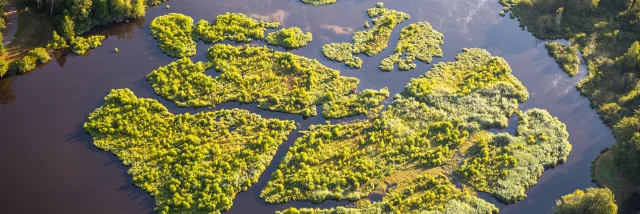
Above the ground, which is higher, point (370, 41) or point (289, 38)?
point (370, 41)

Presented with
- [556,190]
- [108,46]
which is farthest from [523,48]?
[108,46]

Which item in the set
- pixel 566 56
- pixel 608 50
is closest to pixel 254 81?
pixel 566 56

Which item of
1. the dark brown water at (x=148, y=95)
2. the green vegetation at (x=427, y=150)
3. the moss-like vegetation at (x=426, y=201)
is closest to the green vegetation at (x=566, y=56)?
the dark brown water at (x=148, y=95)

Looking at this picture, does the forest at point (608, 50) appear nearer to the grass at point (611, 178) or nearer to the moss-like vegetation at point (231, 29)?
the grass at point (611, 178)

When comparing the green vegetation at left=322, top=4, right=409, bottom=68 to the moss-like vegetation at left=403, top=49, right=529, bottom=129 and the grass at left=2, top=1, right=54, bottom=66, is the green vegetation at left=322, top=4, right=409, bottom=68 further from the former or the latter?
the grass at left=2, top=1, right=54, bottom=66

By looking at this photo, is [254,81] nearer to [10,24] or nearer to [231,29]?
[231,29]

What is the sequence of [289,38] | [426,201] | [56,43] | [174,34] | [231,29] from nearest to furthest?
[426,201]
[56,43]
[174,34]
[289,38]
[231,29]
